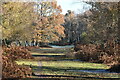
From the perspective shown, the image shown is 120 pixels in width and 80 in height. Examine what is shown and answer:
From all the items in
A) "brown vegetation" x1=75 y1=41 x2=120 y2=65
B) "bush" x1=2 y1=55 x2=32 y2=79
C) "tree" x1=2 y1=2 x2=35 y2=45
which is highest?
"tree" x1=2 y1=2 x2=35 y2=45

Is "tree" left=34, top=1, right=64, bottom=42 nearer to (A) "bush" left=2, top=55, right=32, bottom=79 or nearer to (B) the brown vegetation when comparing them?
(B) the brown vegetation

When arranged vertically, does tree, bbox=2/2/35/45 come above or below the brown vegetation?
above

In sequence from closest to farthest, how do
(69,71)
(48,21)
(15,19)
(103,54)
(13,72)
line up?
1. (13,72)
2. (69,71)
3. (103,54)
4. (15,19)
5. (48,21)

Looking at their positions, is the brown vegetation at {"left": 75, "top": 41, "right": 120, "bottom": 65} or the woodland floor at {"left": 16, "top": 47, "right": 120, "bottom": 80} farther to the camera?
the brown vegetation at {"left": 75, "top": 41, "right": 120, "bottom": 65}

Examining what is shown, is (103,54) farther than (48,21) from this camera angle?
No

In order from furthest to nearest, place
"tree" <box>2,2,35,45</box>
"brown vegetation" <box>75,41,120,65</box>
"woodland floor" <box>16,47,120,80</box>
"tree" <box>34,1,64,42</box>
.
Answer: "tree" <box>34,1,64,42</box>, "tree" <box>2,2,35,45</box>, "brown vegetation" <box>75,41,120,65</box>, "woodland floor" <box>16,47,120,80</box>

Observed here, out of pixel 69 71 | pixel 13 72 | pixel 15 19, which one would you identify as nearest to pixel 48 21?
pixel 15 19

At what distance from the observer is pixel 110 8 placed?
36.7 feet

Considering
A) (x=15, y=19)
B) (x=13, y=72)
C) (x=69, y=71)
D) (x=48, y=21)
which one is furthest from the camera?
(x=48, y=21)

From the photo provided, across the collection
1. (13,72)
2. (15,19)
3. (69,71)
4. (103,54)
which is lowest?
(103,54)

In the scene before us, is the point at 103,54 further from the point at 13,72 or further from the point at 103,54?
the point at 13,72

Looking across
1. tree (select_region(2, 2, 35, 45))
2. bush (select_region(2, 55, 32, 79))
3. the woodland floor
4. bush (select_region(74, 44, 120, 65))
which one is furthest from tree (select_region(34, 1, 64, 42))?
bush (select_region(2, 55, 32, 79))

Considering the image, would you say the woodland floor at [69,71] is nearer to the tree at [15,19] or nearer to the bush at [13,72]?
the bush at [13,72]

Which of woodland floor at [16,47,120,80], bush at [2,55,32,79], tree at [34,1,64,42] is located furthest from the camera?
tree at [34,1,64,42]
